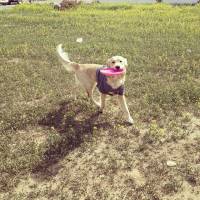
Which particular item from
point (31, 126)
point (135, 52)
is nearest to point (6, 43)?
point (135, 52)

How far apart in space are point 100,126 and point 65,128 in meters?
0.68

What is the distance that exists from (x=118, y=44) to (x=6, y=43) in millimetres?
3974

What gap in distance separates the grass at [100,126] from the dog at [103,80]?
313 millimetres

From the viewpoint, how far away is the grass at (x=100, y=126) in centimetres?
651

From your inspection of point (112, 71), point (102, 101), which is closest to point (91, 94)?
point (102, 101)

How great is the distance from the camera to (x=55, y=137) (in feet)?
25.5

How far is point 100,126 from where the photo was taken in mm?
8203

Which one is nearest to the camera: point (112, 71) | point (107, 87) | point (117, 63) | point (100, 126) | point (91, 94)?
point (117, 63)

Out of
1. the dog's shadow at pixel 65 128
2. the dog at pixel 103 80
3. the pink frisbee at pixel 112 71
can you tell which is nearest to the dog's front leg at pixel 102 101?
the dog at pixel 103 80

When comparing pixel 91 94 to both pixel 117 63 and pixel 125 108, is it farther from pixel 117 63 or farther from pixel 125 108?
pixel 117 63

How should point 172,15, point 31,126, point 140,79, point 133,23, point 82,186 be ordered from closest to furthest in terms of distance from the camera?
1. point 82,186
2. point 31,126
3. point 140,79
4. point 133,23
5. point 172,15

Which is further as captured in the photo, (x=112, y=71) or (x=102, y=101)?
(x=102, y=101)

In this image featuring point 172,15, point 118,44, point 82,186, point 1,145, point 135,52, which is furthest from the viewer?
point 172,15

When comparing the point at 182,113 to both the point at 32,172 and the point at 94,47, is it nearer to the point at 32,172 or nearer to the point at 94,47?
the point at 32,172
